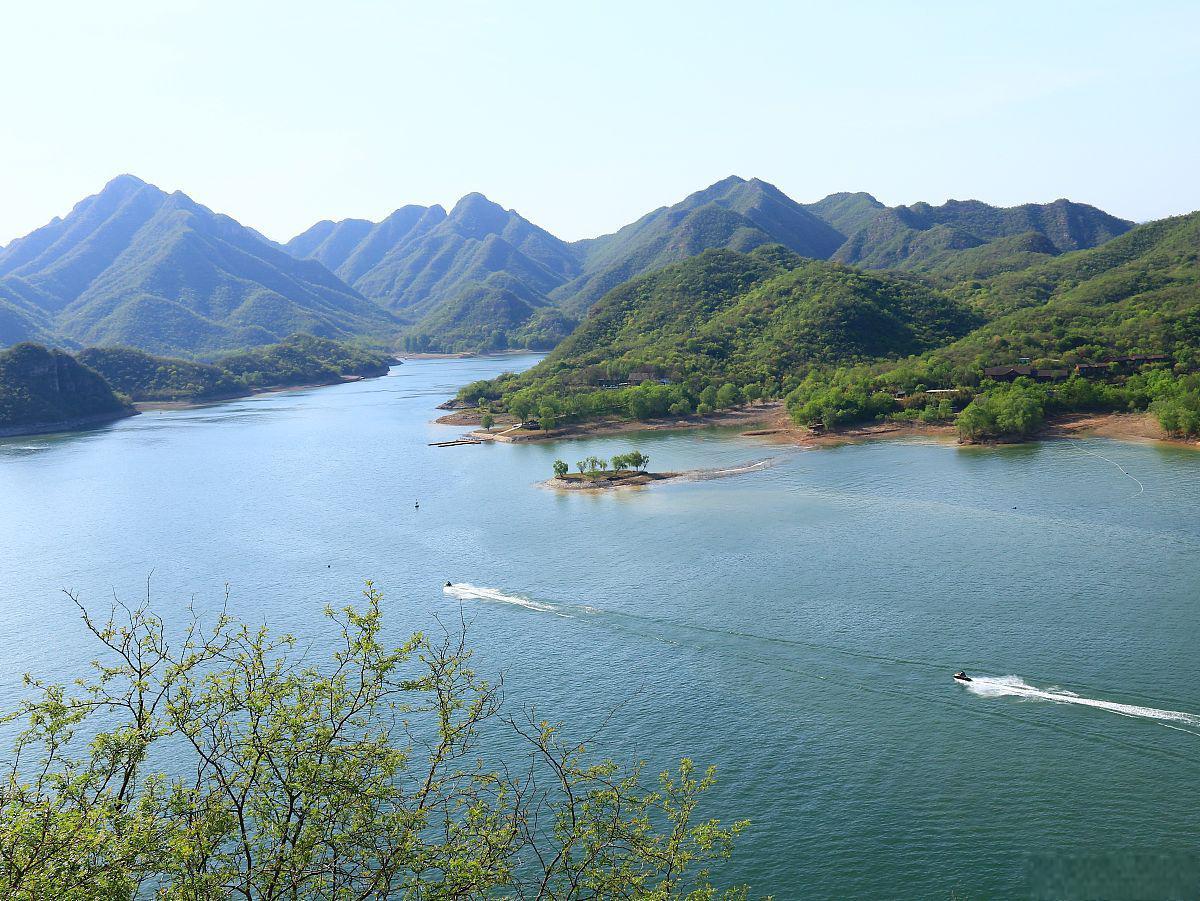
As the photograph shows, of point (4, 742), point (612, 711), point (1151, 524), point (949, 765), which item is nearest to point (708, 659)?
point (612, 711)

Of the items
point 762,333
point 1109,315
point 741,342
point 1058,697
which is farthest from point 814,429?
point 1058,697

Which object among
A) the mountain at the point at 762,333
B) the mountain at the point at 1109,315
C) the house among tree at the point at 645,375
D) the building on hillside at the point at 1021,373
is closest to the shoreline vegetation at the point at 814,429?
the mountain at the point at 762,333

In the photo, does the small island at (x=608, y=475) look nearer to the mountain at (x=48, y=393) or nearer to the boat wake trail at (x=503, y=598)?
the boat wake trail at (x=503, y=598)

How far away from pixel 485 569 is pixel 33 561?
39.9 m

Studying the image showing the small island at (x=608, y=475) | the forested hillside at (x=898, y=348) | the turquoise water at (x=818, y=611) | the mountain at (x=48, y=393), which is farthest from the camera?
the mountain at (x=48, y=393)

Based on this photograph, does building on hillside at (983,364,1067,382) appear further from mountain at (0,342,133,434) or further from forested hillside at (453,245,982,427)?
mountain at (0,342,133,434)

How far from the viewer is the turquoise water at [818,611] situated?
2884 centimetres

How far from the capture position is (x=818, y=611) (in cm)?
4684

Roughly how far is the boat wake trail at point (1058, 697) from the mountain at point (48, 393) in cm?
17110

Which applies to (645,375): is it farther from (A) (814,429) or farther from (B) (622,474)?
(B) (622,474)

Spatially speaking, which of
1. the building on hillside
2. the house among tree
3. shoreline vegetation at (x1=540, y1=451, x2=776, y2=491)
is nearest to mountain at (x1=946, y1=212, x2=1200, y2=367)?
the building on hillside

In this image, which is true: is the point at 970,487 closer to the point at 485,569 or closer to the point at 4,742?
the point at 485,569

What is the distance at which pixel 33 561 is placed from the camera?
67.5 m

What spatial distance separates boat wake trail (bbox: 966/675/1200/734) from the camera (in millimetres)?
33656
